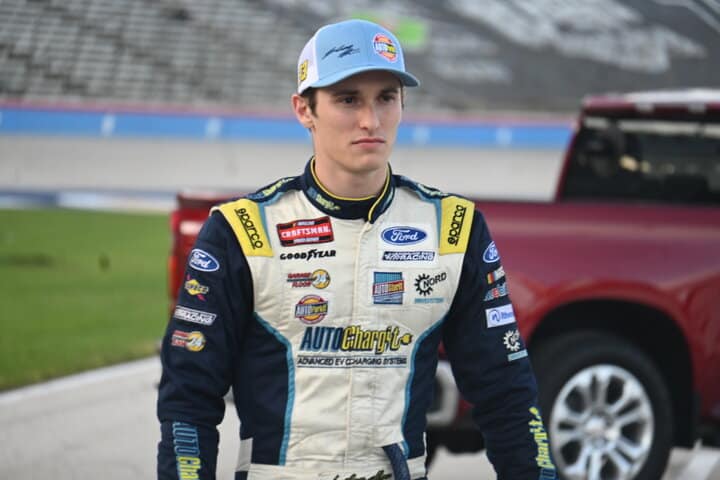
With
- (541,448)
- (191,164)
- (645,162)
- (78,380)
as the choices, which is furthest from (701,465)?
(191,164)

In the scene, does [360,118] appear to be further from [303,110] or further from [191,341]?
[191,341]

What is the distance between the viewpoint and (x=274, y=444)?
7.89ft

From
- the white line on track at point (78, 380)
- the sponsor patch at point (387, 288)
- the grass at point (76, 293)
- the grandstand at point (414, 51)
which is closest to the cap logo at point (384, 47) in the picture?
the sponsor patch at point (387, 288)

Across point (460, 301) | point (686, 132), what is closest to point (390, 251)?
point (460, 301)

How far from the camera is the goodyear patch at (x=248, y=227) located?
7.85 ft

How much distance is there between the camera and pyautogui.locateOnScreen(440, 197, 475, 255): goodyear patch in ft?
8.26

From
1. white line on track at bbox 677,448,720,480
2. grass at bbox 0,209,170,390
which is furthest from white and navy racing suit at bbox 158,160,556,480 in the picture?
grass at bbox 0,209,170,390

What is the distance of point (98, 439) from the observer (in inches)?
257

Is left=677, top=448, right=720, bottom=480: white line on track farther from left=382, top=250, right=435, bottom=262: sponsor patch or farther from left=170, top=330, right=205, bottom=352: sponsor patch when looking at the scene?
left=170, top=330, right=205, bottom=352: sponsor patch

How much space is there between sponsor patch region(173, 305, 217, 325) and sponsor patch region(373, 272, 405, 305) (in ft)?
1.13

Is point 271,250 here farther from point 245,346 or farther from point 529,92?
point 529,92

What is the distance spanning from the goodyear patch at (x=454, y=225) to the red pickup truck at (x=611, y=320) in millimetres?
2525

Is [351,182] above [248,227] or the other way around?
above

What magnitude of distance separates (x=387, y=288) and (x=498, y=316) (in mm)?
275
